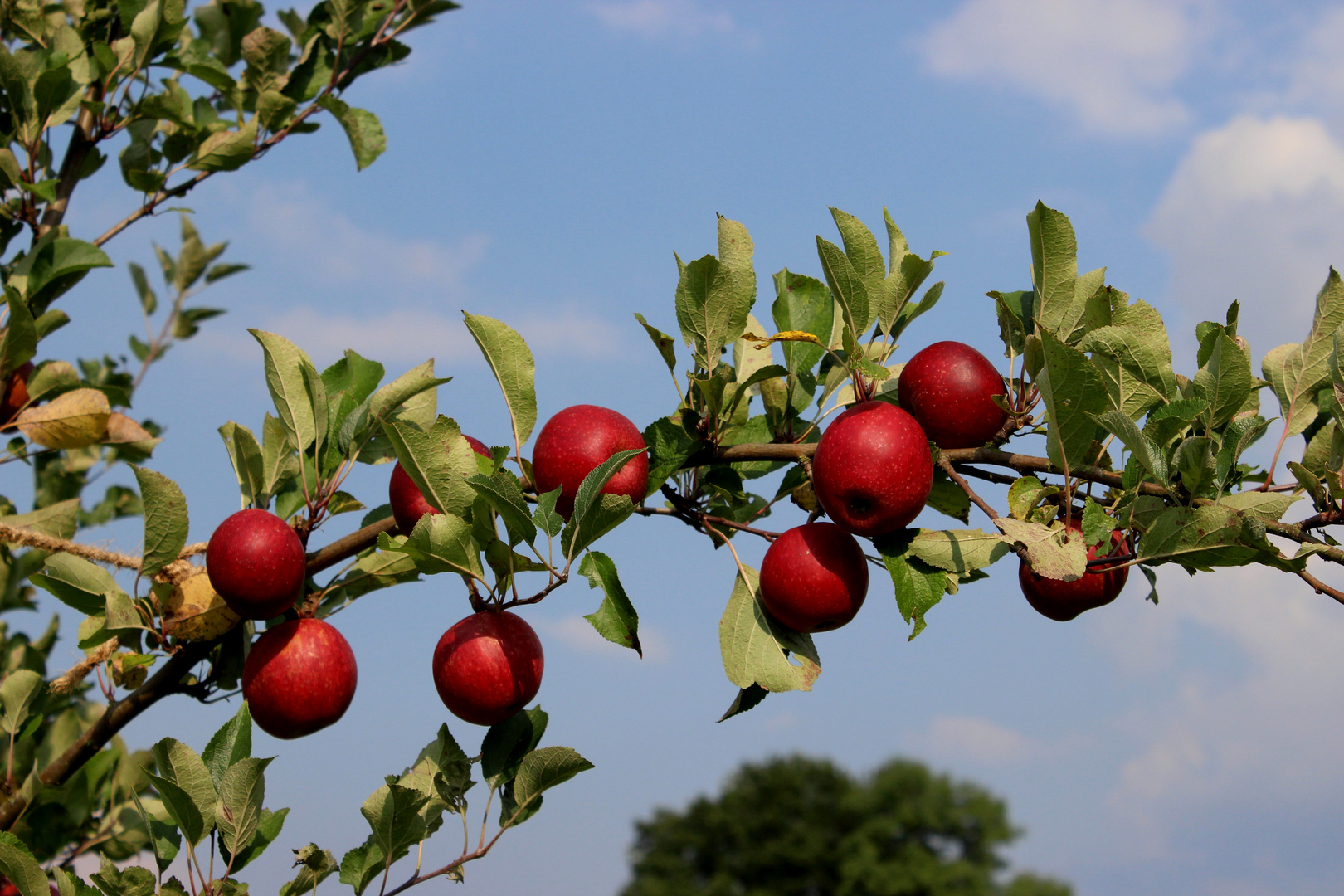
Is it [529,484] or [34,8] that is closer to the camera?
[529,484]

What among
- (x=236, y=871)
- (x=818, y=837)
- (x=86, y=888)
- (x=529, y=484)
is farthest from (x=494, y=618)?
(x=818, y=837)

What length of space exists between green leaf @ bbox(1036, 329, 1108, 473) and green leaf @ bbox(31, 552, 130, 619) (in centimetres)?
131

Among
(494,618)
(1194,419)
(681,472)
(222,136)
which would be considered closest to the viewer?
(1194,419)

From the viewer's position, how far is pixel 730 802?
Result: 26.4 m

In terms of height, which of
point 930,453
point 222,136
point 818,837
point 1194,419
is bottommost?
point 930,453

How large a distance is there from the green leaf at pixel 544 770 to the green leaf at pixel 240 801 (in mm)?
318

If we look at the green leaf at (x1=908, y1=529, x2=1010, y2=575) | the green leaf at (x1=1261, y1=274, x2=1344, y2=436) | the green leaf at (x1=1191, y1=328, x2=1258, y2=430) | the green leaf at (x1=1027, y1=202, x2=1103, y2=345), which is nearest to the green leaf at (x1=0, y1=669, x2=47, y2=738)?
the green leaf at (x1=908, y1=529, x2=1010, y2=575)

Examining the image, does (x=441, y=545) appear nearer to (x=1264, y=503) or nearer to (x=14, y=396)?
(x=1264, y=503)

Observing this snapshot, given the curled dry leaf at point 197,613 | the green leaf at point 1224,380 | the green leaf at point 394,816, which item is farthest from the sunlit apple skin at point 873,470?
the curled dry leaf at point 197,613

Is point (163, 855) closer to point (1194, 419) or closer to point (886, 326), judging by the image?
point (886, 326)

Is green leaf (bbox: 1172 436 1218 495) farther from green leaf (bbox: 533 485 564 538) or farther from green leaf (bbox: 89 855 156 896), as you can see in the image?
green leaf (bbox: 89 855 156 896)

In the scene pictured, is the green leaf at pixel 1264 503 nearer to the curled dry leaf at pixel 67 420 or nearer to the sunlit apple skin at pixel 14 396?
the curled dry leaf at pixel 67 420

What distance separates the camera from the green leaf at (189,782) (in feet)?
4.14

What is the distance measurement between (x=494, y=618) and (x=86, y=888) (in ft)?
2.01
